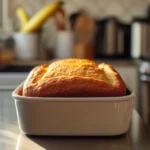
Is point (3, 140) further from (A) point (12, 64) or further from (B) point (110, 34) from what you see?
(B) point (110, 34)

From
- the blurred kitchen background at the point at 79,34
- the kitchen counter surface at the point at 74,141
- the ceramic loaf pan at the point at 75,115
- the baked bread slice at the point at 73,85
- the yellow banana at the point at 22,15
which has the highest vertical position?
the baked bread slice at the point at 73,85

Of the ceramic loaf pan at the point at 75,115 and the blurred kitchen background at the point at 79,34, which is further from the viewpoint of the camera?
the blurred kitchen background at the point at 79,34

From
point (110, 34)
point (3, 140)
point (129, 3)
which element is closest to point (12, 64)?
point (110, 34)

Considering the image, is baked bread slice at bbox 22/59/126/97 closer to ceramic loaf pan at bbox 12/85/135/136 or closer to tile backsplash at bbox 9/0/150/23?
ceramic loaf pan at bbox 12/85/135/136

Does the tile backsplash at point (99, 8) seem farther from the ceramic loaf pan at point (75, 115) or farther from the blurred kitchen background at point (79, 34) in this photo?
the ceramic loaf pan at point (75, 115)

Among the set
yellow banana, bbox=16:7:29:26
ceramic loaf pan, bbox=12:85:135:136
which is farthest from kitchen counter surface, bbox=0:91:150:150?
yellow banana, bbox=16:7:29:26

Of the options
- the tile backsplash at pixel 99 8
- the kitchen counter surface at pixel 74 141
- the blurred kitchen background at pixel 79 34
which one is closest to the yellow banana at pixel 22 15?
the blurred kitchen background at pixel 79 34

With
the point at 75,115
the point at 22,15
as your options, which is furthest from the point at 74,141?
the point at 22,15

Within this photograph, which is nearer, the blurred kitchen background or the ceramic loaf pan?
the ceramic loaf pan
